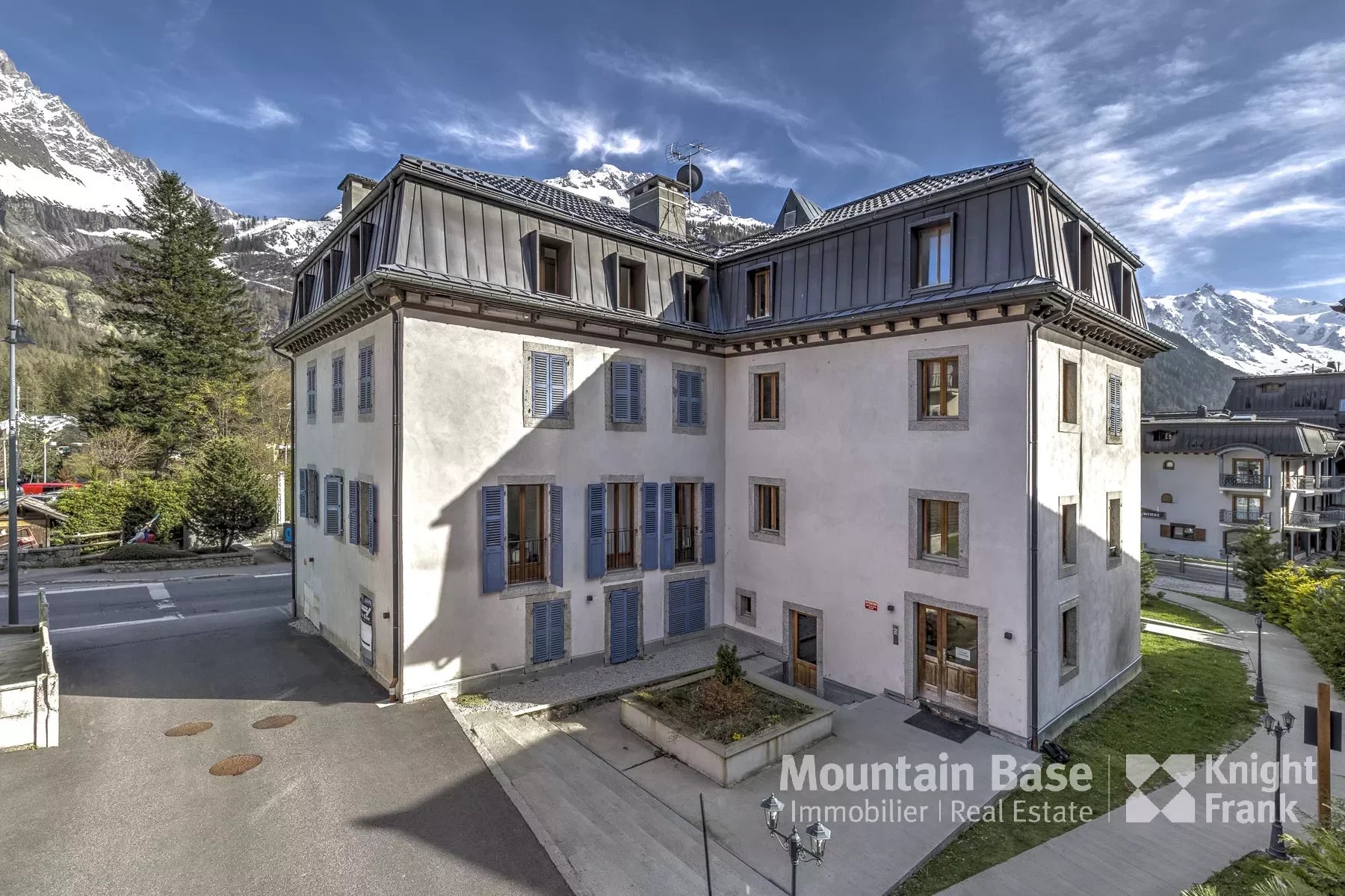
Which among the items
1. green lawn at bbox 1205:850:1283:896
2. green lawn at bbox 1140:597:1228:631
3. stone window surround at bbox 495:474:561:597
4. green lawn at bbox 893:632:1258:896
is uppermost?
stone window surround at bbox 495:474:561:597

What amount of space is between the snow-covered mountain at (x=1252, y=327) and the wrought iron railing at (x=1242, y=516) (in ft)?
498

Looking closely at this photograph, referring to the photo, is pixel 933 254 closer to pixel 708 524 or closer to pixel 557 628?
pixel 708 524

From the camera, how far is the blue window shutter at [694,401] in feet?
55.5

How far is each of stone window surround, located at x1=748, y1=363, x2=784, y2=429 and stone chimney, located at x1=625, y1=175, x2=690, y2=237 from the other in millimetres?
6073

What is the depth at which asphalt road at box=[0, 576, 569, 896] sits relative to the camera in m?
7.29

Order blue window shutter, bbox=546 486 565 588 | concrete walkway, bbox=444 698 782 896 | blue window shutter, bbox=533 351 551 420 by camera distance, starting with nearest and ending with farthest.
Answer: concrete walkway, bbox=444 698 782 896
blue window shutter, bbox=533 351 551 420
blue window shutter, bbox=546 486 565 588

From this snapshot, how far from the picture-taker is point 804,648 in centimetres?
1588

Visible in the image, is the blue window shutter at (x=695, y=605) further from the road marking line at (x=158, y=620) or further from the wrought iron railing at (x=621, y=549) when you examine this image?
the road marking line at (x=158, y=620)

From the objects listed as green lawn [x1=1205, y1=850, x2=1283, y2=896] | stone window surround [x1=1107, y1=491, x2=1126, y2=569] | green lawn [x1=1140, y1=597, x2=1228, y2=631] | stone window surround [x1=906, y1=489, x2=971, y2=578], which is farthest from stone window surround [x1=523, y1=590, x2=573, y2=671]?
green lawn [x1=1140, y1=597, x2=1228, y2=631]

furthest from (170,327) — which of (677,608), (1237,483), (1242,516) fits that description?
(1242,516)

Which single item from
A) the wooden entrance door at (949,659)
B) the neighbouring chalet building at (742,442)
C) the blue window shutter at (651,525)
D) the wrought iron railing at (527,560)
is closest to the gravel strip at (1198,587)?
the neighbouring chalet building at (742,442)

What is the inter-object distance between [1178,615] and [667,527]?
21253mm

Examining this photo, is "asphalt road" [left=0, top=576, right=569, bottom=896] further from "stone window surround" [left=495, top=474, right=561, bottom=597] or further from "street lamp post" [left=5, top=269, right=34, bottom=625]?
"street lamp post" [left=5, top=269, right=34, bottom=625]

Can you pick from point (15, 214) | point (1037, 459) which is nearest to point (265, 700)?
point (1037, 459)
